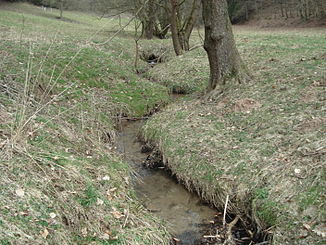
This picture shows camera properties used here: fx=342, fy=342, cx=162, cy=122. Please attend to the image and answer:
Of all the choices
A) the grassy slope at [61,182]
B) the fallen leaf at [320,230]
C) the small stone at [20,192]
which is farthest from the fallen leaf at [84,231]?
the fallen leaf at [320,230]

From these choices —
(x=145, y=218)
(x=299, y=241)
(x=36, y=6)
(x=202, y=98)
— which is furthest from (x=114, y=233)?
(x=36, y=6)

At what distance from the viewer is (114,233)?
4.01 m

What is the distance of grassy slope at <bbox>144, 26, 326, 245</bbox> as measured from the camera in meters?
→ 4.25

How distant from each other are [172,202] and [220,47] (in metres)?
3.95

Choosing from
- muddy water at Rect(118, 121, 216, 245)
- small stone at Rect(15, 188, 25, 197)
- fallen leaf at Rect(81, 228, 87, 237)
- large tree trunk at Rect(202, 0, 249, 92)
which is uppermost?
large tree trunk at Rect(202, 0, 249, 92)

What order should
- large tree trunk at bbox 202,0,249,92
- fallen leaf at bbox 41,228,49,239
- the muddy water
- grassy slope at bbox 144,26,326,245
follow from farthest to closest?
1. large tree trunk at bbox 202,0,249,92
2. the muddy water
3. grassy slope at bbox 144,26,326,245
4. fallen leaf at bbox 41,228,49,239

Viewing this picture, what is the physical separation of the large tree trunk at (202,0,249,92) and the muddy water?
266 cm

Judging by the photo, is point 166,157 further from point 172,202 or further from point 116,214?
point 116,214

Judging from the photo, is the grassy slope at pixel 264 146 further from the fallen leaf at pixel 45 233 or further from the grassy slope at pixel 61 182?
the fallen leaf at pixel 45 233

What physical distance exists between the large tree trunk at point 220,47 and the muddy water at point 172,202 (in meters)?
2.66

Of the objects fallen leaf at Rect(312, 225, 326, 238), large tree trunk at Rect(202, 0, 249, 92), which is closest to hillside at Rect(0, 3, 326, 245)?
fallen leaf at Rect(312, 225, 326, 238)

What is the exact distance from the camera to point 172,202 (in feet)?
17.8

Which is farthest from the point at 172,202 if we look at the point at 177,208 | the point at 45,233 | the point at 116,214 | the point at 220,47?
the point at 220,47

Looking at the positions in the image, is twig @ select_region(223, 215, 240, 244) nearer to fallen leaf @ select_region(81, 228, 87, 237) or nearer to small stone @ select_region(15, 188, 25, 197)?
fallen leaf @ select_region(81, 228, 87, 237)
